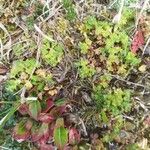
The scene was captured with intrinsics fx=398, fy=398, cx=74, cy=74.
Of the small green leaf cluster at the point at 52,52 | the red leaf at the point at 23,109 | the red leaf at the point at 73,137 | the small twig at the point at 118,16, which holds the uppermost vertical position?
the small twig at the point at 118,16

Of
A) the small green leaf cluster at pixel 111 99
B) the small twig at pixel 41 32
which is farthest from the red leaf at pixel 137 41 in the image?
the small twig at pixel 41 32

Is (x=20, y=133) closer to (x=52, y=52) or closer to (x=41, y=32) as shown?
(x=52, y=52)

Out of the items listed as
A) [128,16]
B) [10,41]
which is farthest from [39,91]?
[128,16]

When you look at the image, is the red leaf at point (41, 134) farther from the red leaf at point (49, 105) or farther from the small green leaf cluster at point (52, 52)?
the small green leaf cluster at point (52, 52)

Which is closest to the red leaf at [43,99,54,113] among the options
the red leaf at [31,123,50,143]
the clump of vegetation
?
the clump of vegetation

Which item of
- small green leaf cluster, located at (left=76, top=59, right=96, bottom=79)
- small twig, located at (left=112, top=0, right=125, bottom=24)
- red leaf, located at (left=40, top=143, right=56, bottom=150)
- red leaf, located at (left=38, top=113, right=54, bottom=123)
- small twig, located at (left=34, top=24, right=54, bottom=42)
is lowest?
red leaf, located at (left=40, top=143, right=56, bottom=150)

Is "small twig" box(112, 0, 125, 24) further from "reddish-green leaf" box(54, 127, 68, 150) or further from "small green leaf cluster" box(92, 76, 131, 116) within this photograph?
"reddish-green leaf" box(54, 127, 68, 150)

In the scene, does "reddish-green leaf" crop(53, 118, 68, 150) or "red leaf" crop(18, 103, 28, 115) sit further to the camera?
"red leaf" crop(18, 103, 28, 115)
